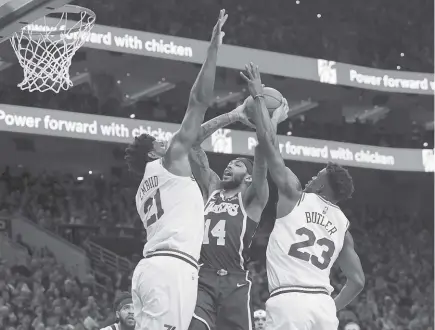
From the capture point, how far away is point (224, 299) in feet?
22.7

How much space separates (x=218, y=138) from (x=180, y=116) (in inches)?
47.2

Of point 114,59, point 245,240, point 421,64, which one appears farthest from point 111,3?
point 245,240

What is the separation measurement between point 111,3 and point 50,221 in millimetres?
5410

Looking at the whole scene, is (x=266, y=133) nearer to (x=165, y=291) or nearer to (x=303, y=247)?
(x=303, y=247)

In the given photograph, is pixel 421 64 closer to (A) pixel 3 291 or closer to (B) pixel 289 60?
(B) pixel 289 60

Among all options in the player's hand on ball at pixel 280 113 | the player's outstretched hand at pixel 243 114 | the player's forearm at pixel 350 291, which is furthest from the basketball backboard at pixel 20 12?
the player's forearm at pixel 350 291

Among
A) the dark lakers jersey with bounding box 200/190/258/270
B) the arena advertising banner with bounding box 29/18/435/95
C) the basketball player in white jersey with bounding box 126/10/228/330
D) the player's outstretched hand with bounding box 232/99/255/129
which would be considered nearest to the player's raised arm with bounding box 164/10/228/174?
the basketball player in white jersey with bounding box 126/10/228/330

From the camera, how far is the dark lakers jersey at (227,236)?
278 inches

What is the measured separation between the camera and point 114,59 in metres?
21.9

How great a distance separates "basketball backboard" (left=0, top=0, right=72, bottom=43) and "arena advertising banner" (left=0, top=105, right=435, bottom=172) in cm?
1140

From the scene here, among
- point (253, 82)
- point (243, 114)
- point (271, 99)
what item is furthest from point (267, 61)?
point (253, 82)

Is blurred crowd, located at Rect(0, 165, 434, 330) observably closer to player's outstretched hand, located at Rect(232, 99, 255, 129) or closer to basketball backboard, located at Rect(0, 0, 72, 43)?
basketball backboard, located at Rect(0, 0, 72, 43)

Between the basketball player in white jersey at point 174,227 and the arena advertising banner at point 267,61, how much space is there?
13498mm

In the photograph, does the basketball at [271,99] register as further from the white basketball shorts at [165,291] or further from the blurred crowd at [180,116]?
the blurred crowd at [180,116]
